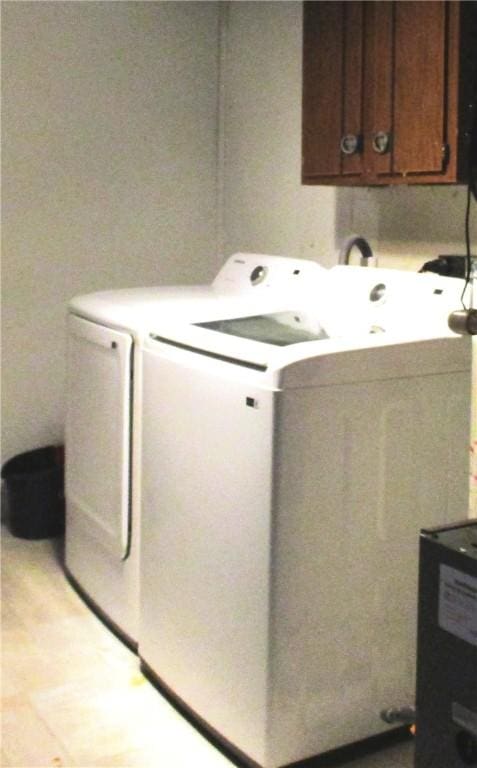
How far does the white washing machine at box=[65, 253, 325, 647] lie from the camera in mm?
2699

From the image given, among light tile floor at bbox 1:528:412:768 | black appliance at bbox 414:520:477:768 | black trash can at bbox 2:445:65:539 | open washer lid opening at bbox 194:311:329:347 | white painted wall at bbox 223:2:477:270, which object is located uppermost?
white painted wall at bbox 223:2:477:270

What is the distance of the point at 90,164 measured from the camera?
3.90 metres

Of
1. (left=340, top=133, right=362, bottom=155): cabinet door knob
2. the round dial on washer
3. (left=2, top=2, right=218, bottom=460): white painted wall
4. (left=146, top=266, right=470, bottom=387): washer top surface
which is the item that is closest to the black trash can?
(left=2, top=2, right=218, bottom=460): white painted wall

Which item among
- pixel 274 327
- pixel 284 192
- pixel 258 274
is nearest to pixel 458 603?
pixel 274 327

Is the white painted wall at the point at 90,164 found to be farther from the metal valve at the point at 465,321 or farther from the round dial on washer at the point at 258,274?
the metal valve at the point at 465,321

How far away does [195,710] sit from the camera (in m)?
2.38

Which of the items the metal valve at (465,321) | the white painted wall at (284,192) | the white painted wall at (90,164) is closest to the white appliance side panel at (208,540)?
the metal valve at (465,321)

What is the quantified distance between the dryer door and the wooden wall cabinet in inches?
33.0

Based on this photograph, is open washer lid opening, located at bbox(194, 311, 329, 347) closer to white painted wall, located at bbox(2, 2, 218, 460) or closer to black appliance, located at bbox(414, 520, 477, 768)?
black appliance, located at bbox(414, 520, 477, 768)

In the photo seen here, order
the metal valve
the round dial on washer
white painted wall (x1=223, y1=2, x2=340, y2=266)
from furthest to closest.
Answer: white painted wall (x1=223, y1=2, x2=340, y2=266) < the round dial on washer < the metal valve

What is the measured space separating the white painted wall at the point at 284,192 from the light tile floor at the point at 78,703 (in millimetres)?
1471

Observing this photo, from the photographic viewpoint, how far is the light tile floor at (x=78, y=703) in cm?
225

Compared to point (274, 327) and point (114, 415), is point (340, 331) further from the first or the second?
point (114, 415)

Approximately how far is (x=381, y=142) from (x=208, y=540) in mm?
1190
